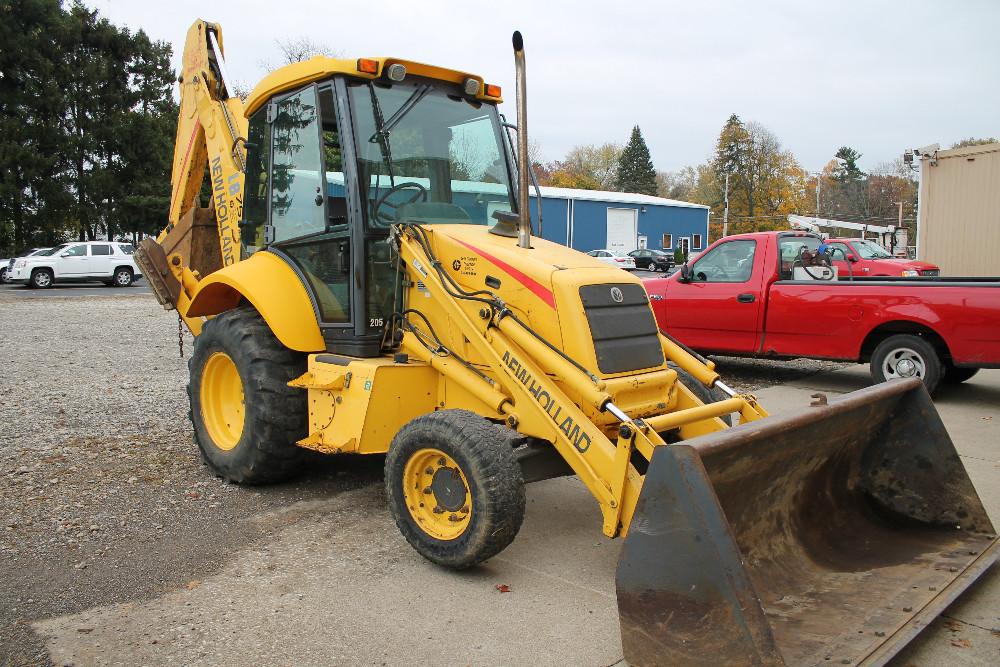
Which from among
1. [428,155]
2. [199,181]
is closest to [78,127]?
[199,181]

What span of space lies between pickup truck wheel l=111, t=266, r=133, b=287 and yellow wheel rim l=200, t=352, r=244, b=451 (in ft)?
85.1

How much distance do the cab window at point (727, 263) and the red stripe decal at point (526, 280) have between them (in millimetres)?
6044

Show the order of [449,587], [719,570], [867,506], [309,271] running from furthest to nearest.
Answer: [309,271], [867,506], [449,587], [719,570]

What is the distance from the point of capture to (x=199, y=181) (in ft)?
25.2

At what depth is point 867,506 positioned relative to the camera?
4703 millimetres

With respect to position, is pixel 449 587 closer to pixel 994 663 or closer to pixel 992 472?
pixel 994 663

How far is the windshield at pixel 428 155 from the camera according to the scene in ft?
17.3

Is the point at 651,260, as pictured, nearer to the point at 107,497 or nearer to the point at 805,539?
the point at 107,497

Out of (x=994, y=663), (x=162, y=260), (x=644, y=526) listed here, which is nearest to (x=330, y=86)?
(x=162, y=260)

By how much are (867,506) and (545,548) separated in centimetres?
187

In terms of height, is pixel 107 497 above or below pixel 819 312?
below

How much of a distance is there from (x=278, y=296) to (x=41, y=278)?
26488mm

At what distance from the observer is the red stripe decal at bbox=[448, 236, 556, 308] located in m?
4.60

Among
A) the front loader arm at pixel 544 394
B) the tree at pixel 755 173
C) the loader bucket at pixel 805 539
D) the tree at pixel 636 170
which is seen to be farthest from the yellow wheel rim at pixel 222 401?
the tree at pixel 636 170
